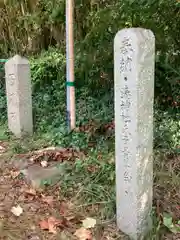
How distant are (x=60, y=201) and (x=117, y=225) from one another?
1.79 ft

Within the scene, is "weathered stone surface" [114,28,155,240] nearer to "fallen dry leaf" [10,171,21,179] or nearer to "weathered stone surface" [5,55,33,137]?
"fallen dry leaf" [10,171,21,179]

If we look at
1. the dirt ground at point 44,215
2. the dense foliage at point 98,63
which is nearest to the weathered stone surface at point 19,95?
the dense foliage at point 98,63

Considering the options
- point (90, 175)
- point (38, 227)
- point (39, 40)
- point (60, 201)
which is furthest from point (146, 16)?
point (39, 40)

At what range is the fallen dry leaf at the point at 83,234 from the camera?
2.61 metres

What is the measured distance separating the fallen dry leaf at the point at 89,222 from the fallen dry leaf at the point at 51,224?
0.59 ft

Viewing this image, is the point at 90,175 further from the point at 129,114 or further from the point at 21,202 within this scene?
the point at 129,114

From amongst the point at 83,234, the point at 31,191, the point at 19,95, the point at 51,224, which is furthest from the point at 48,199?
the point at 19,95

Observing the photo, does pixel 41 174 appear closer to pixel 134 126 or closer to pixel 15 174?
pixel 15 174

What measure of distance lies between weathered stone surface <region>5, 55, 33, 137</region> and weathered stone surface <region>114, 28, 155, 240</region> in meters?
2.21

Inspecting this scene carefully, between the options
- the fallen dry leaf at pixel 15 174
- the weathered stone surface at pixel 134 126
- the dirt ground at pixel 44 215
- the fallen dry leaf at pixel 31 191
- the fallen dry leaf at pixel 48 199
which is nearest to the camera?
the weathered stone surface at pixel 134 126

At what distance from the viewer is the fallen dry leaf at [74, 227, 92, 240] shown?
2611 mm

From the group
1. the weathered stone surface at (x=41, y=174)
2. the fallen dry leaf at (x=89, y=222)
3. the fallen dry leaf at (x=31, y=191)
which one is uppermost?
the weathered stone surface at (x=41, y=174)

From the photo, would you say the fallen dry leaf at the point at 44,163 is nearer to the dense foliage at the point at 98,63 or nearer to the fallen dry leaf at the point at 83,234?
the dense foliage at the point at 98,63

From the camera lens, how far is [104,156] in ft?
11.5
